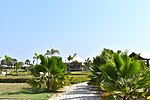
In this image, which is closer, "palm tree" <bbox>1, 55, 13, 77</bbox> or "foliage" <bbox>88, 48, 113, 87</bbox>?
"foliage" <bbox>88, 48, 113, 87</bbox>

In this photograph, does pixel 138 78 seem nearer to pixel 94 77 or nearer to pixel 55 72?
pixel 94 77

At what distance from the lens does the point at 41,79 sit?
21750mm

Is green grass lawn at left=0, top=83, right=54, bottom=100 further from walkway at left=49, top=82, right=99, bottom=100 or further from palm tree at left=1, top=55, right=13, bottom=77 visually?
palm tree at left=1, top=55, right=13, bottom=77

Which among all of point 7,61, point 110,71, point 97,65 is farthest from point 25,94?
point 7,61

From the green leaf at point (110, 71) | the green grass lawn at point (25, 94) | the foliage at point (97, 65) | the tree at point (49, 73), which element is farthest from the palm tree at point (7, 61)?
the green leaf at point (110, 71)

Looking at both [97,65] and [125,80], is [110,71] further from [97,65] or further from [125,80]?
[97,65]

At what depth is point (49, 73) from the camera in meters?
22.3

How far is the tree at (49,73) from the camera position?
2195cm

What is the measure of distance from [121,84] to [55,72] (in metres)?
11.3

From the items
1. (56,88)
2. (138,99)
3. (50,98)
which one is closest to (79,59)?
(56,88)

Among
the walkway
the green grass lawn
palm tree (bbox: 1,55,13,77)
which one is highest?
palm tree (bbox: 1,55,13,77)

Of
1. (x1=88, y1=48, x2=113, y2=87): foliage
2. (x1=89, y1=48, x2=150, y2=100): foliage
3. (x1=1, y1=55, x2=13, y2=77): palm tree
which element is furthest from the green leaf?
(x1=1, y1=55, x2=13, y2=77): palm tree

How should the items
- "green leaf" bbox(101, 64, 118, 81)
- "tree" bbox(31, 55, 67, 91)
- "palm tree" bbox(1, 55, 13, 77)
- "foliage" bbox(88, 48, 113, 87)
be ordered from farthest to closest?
"palm tree" bbox(1, 55, 13, 77)
"tree" bbox(31, 55, 67, 91)
"foliage" bbox(88, 48, 113, 87)
"green leaf" bbox(101, 64, 118, 81)

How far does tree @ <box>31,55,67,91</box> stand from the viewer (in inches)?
864
